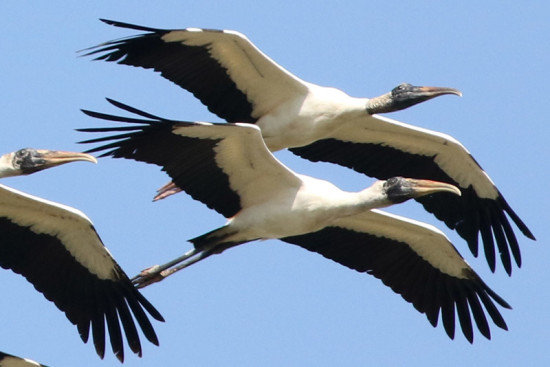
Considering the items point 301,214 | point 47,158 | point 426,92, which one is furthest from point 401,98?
point 47,158

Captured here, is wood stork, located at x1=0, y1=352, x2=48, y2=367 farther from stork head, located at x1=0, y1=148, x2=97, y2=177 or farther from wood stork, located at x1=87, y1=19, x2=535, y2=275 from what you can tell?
wood stork, located at x1=87, y1=19, x2=535, y2=275

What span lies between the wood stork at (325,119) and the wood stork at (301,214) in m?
0.96

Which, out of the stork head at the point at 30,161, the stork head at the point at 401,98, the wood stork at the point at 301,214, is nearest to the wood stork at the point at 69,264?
the stork head at the point at 30,161

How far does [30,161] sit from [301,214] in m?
2.80

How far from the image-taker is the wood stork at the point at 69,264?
20.0 m

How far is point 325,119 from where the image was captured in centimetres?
2145

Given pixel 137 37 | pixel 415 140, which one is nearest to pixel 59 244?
pixel 137 37

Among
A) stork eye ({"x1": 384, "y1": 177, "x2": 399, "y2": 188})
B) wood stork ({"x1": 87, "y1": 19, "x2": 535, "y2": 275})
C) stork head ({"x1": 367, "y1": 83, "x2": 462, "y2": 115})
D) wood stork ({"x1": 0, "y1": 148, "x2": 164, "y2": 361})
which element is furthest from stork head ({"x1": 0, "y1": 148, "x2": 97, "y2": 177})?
stork head ({"x1": 367, "y1": 83, "x2": 462, "y2": 115})

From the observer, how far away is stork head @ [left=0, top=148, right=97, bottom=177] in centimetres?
2009

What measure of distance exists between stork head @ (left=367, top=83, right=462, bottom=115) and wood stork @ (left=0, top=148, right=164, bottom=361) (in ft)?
11.5

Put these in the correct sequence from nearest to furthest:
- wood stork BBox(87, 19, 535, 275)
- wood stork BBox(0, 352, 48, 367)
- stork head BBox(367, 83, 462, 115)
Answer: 1. wood stork BBox(0, 352, 48, 367)
2. wood stork BBox(87, 19, 535, 275)
3. stork head BBox(367, 83, 462, 115)

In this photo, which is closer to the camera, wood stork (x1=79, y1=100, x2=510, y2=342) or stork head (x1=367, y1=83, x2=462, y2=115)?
wood stork (x1=79, y1=100, x2=510, y2=342)

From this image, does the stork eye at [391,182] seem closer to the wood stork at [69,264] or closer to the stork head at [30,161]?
the wood stork at [69,264]

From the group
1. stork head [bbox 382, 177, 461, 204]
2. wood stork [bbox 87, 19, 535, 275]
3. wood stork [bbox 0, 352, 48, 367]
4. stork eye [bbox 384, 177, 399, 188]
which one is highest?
wood stork [bbox 87, 19, 535, 275]
